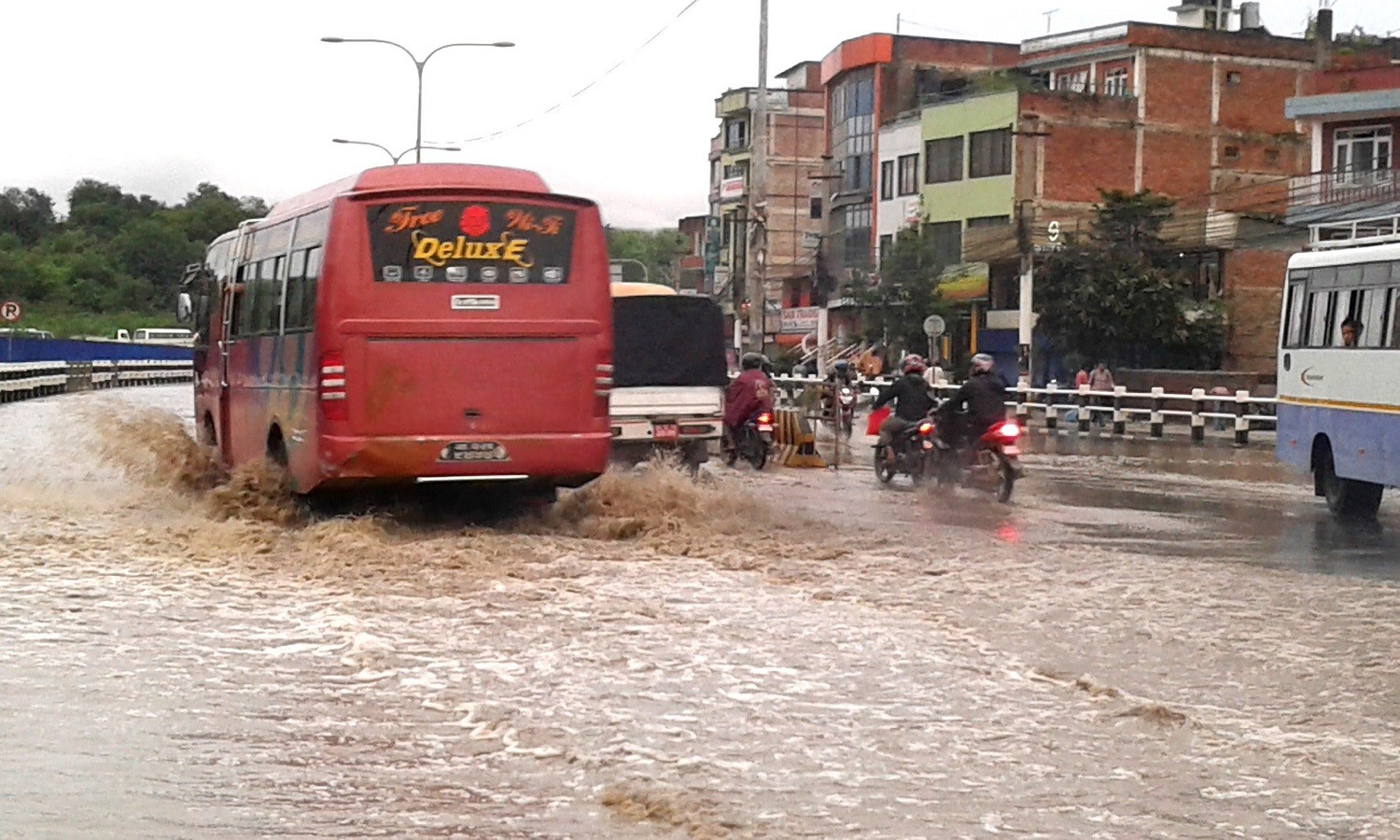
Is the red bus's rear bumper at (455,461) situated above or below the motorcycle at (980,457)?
above

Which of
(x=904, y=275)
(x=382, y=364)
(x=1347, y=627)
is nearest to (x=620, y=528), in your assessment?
(x=382, y=364)

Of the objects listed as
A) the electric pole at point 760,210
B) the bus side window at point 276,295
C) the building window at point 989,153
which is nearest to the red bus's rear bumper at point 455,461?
the bus side window at point 276,295

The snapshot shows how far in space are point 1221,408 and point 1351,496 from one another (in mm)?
21543

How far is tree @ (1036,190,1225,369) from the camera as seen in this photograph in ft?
164

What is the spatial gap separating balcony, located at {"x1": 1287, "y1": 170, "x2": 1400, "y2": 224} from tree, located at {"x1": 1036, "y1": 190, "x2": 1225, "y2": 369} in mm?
3300

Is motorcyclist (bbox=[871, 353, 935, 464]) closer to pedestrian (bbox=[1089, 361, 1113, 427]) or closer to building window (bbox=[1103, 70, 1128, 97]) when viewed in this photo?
pedestrian (bbox=[1089, 361, 1113, 427])

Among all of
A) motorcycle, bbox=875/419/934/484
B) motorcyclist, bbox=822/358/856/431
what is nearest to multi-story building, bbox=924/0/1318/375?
motorcyclist, bbox=822/358/856/431

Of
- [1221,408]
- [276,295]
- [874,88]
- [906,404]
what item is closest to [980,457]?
[906,404]

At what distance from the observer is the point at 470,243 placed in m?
15.4

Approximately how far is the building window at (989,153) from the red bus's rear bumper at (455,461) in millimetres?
46024

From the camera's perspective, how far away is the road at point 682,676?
7008mm

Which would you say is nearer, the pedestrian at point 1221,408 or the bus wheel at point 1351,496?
the bus wheel at point 1351,496

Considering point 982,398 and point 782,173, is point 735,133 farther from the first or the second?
point 982,398

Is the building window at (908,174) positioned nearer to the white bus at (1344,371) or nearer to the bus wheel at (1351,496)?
the white bus at (1344,371)
